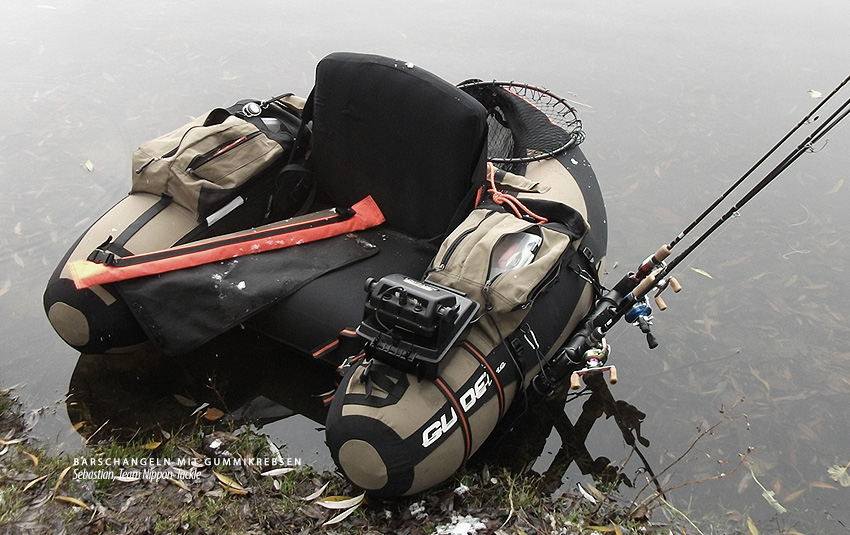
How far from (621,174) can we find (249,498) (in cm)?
385

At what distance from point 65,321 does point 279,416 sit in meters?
1.08

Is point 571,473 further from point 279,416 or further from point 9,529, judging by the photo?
point 9,529

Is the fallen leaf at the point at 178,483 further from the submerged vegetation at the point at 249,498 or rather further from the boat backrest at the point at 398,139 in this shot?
the boat backrest at the point at 398,139

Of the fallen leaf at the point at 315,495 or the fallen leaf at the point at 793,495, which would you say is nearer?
the fallen leaf at the point at 315,495

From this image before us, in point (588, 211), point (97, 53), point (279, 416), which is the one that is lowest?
point (97, 53)

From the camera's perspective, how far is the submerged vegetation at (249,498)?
2.81m

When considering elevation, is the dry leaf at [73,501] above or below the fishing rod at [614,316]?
below

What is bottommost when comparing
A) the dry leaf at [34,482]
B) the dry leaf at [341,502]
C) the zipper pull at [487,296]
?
the dry leaf at [34,482]

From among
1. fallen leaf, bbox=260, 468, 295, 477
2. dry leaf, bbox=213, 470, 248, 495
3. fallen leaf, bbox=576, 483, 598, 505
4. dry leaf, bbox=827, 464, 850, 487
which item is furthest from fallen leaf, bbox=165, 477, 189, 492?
dry leaf, bbox=827, 464, 850, 487

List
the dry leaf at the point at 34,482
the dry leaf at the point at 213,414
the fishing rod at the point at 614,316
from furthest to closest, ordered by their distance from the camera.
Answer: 1. the dry leaf at the point at 213,414
2. the fishing rod at the point at 614,316
3. the dry leaf at the point at 34,482

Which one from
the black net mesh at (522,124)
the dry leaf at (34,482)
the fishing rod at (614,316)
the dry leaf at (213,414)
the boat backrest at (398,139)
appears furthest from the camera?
the black net mesh at (522,124)

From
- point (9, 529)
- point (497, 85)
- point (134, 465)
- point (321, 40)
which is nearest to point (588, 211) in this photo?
point (497, 85)

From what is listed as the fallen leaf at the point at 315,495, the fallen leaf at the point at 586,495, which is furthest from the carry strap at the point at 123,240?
the fallen leaf at the point at 586,495

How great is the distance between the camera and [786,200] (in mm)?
5422
